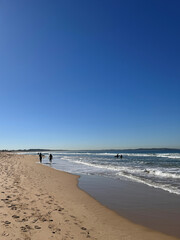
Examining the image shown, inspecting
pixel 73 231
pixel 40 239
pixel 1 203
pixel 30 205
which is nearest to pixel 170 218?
pixel 73 231

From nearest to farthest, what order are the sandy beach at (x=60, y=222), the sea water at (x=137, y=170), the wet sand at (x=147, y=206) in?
the sandy beach at (x=60, y=222), the wet sand at (x=147, y=206), the sea water at (x=137, y=170)

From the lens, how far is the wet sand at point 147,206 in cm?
697

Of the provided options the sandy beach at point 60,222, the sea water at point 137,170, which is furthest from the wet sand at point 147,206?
the sea water at point 137,170

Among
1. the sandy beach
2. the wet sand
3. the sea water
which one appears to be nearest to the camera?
the sandy beach

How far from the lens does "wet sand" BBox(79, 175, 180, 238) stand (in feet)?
22.9

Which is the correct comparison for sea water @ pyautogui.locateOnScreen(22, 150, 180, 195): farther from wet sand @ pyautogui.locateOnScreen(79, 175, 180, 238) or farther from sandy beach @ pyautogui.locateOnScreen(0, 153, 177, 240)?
sandy beach @ pyautogui.locateOnScreen(0, 153, 177, 240)

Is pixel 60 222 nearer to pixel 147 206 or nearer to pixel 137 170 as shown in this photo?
pixel 147 206

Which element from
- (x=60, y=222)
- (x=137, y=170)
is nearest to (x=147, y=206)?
(x=60, y=222)

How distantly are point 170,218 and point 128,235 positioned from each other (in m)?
2.66

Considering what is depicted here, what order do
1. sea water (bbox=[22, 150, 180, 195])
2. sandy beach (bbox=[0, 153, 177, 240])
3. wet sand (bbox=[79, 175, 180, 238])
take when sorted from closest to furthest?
1. sandy beach (bbox=[0, 153, 177, 240])
2. wet sand (bbox=[79, 175, 180, 238])
3. sea water (bbox=[22, 150, 180, 195])

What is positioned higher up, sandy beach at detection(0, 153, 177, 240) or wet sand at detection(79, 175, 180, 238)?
sandy beach at detection(0, 153, 177, 240)

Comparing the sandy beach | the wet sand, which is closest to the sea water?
the wet sand

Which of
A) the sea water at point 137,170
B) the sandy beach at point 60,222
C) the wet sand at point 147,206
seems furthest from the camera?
the sea water at point 137,170

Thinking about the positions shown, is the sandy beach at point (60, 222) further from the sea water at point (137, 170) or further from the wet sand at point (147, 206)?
the sea water at point (137, 170)
